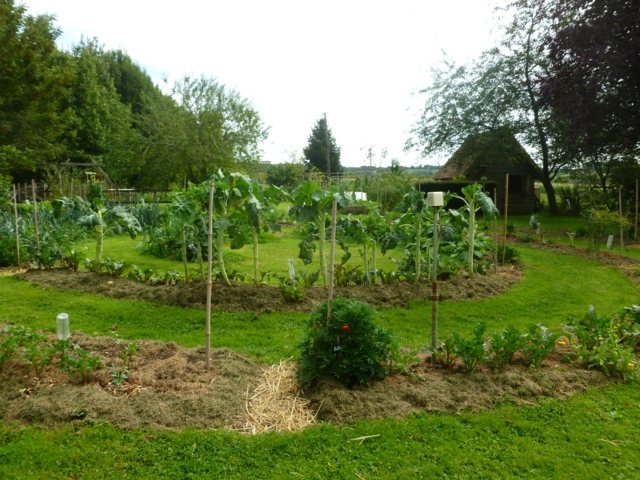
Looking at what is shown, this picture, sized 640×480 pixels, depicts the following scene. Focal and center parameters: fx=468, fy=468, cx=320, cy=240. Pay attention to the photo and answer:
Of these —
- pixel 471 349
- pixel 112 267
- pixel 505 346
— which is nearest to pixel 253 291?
pixel 112 267

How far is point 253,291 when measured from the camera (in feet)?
21.7

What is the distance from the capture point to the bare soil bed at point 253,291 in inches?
253

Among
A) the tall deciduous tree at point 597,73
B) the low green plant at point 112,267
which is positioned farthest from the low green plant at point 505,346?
the tall deciduous tree at point 597,73

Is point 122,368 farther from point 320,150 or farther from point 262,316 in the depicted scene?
point 320,150

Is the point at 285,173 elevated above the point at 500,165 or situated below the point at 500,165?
above

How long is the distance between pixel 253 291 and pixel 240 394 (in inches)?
117

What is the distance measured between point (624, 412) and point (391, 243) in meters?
3.88

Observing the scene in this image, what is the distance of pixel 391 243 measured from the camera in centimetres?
702

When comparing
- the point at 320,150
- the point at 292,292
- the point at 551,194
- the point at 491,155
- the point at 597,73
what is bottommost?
the point at 292,292

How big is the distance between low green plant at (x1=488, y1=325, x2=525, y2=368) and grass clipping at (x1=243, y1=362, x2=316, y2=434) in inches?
64.7

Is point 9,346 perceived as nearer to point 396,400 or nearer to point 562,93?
point 396,400

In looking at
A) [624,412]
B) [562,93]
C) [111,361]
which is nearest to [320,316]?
[111,361]

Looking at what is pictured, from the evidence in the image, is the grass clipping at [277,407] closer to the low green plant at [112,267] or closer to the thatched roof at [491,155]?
the low green plant at [112,267]

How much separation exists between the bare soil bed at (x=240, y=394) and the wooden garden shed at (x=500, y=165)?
704 inches
